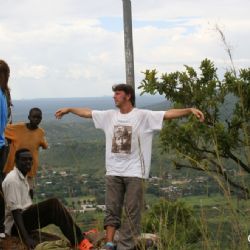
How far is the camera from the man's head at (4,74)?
14.4 feet

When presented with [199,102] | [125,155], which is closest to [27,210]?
[125,155]

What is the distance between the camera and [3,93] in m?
4.57

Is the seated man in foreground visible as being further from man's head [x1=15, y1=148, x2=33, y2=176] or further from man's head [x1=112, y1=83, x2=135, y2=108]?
man's head [x1=112, y1=83, x2=135, y2=108]

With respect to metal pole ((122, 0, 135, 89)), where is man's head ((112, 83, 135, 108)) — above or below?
below

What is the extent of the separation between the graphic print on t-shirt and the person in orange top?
4.15ft

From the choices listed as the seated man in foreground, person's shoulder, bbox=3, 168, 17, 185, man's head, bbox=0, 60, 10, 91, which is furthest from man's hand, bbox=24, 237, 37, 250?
man's head, bbox=0, 60, 10, 91

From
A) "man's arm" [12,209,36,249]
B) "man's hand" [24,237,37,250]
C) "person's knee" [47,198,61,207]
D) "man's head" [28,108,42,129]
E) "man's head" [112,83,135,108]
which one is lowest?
"man's hand" [24,237,37,250]

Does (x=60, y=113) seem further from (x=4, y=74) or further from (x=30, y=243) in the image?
(x=30, y=243)

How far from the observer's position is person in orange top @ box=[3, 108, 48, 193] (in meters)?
5.26

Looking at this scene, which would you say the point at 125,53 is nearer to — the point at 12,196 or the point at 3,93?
the point at 3,93

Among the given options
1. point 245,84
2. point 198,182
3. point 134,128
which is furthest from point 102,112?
point 245,84

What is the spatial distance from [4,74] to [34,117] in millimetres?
964

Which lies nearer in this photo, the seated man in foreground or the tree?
the seated man in foreground

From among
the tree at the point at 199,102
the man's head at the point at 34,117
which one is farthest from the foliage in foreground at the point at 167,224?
the tree at the point at 199,102
